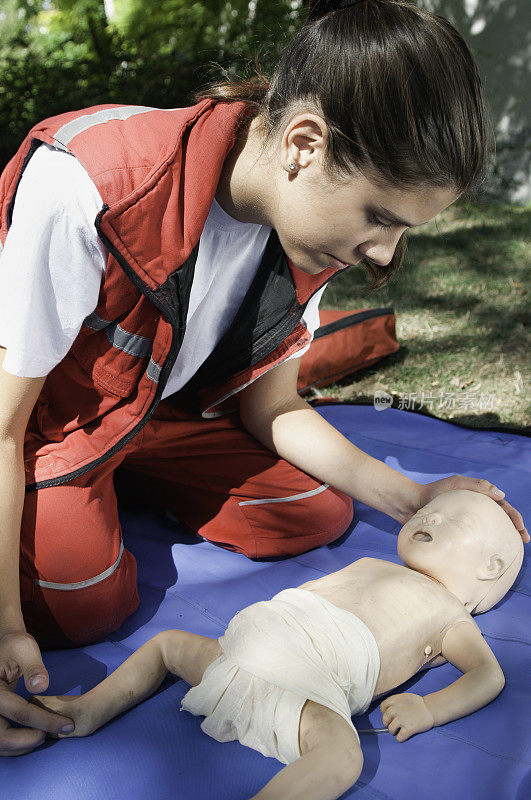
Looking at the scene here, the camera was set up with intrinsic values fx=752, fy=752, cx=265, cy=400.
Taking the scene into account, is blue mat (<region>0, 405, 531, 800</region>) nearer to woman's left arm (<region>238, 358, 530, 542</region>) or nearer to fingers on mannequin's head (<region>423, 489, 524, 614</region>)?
fingers on mannequin's head (<region>423, 489, 524, 614</region>)

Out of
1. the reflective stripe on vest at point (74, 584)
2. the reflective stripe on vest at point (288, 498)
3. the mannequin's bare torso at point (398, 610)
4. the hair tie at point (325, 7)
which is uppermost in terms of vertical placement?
the hair tie at point (325, 7)

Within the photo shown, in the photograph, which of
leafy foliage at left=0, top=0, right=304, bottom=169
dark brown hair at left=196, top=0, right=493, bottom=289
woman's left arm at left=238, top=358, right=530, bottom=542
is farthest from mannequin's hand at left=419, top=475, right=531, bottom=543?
leafy foliage at left=0, top=0, right=304, bottom=169

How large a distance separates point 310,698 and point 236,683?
0.15 metres

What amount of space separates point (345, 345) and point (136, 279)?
1823mm

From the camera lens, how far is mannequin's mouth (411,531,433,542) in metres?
1.76

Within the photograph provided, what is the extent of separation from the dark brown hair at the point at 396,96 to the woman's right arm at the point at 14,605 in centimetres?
76

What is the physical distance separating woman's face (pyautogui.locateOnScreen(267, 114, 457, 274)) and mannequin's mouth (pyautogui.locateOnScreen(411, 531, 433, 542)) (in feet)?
2.18

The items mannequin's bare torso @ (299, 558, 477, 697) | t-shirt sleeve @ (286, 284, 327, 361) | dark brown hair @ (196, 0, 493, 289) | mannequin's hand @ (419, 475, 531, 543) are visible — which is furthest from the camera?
t-shirt sleeve @ (286, 284, 327, 361)

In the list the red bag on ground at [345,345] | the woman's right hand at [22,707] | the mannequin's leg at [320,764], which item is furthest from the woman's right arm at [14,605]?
the red bag on ground at [345,345]

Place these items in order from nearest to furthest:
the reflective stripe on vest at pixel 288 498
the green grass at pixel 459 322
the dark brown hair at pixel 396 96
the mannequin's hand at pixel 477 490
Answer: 1. the dark brown hair at pixel 396 96
2. the mannequin's hand at pixel 477 490
3. the reflective stripe on vest at pixel 288 498
4. the green grass at pixel 459 322

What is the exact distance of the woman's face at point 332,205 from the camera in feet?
4.55

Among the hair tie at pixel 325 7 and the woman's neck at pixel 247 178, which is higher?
the hair tie at pixel 325 7

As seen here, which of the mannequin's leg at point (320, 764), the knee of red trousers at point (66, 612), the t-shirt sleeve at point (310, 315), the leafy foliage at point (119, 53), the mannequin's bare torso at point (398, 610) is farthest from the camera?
the leafy foliage at point (119, 53)

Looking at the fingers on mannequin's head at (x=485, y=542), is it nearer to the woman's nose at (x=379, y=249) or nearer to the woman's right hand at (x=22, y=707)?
the woman's nose at (x=379, y=249)
